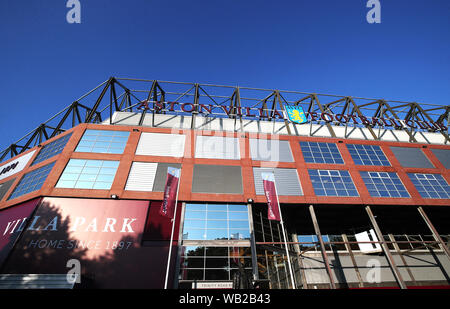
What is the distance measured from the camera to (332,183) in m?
24.5

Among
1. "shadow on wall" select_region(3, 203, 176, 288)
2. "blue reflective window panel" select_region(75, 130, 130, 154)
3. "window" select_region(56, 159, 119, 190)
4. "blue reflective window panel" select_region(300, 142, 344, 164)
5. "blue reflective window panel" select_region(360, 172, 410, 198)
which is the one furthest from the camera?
"blue reflective window panel" select_region(300, 142, 344, 164)

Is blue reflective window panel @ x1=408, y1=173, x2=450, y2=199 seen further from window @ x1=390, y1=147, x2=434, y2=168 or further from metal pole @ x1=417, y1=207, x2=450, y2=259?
metal pole @ x1=417, y1=207, x2=450, y2=259

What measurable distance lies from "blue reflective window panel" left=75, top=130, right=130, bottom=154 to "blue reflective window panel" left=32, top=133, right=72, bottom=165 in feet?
7.50

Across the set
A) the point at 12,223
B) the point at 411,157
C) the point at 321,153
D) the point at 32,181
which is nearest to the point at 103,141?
the point at 32,181

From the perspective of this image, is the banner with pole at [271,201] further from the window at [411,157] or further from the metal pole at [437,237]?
the window at [411,157]

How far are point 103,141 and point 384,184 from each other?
34738mm

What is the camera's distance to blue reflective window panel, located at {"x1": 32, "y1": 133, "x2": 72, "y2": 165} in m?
24.7

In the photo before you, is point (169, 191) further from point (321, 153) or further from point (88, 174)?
point (321, 153)

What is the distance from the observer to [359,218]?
26141 millimetres

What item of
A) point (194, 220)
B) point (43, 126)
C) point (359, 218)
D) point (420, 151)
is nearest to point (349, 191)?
point (359, 218)

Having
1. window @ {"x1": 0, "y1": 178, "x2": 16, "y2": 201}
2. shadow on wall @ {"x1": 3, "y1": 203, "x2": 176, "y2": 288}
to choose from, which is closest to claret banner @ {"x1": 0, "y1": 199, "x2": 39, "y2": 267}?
shadow on wall @ {"x1": 3, "y1": 203, "x2": 176, "y2": 288}

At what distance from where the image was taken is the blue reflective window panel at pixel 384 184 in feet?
80.3

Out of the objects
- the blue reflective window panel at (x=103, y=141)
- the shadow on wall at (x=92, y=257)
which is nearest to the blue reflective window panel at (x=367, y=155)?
the shadow on wall at (x=92, y=257)

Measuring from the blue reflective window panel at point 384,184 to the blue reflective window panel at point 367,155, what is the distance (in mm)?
1782
